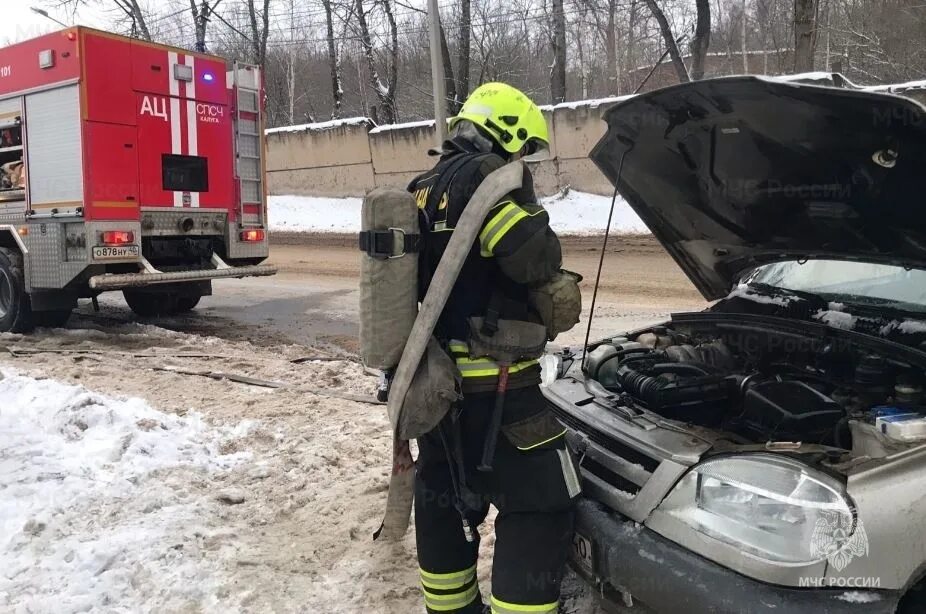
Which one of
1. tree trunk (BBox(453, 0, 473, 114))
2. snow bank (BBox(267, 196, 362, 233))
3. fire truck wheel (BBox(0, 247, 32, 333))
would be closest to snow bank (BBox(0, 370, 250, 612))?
fire truck wheel (BBox(0, 247, 32, 333))

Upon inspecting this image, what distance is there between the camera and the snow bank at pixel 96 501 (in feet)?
9.76

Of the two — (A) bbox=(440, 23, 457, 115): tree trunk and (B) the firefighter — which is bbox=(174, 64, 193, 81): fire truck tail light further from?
(A) bbox=(440, 23, 457, 115): tree trunk

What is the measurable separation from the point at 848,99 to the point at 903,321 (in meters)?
1.20

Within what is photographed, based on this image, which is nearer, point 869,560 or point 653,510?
point 869,560

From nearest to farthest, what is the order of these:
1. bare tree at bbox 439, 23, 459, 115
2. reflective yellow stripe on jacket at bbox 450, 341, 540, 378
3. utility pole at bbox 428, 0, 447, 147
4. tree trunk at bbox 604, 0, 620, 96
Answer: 1. reflective yellow stripe on jacket at bbox 450, 341, 540, 378
2. utility pole at bbox 428, 0, 447, 147
3. bare tree at bbox 439, 23, 459, 115
4. tree trunk at bbox 604, 0, 620, 96

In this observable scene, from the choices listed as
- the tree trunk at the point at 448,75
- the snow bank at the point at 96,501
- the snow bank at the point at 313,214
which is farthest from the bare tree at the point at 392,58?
the snow bank at the point at 96,501

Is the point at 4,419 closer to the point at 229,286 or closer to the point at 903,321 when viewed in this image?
the point at 903,321

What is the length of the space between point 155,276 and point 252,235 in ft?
4.81

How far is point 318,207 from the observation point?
2083 centimetres

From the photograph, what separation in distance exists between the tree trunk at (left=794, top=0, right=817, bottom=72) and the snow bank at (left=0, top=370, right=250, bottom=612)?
45.1 ft

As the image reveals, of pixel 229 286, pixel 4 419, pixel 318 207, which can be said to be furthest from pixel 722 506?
pixel 318 207

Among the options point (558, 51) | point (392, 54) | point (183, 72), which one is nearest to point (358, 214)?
point (558, 51)

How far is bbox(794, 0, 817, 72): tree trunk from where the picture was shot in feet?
46.1

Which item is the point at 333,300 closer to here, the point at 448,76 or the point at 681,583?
the point at 681,583
